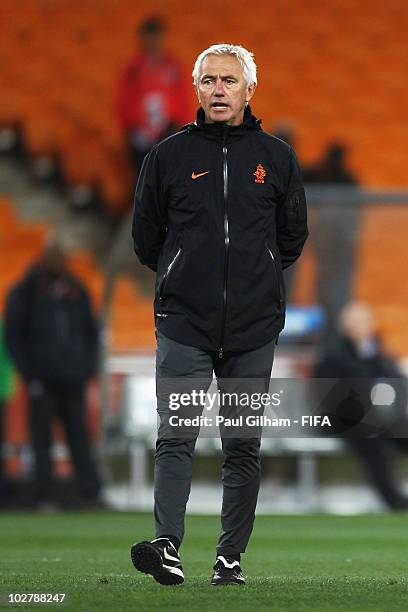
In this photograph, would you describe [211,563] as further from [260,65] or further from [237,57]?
[260,65]

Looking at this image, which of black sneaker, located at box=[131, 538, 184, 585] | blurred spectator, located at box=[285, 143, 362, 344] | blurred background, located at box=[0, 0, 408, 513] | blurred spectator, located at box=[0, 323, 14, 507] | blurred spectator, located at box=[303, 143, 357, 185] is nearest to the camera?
black sneaker, located at box=[131, 538, 184, 585]

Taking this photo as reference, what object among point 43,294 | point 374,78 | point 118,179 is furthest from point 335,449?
point 374,78

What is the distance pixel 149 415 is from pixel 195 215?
260 inches

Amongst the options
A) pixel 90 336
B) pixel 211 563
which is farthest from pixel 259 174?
pixel 90 336

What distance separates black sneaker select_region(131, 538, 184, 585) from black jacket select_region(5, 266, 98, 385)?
21.0 feet

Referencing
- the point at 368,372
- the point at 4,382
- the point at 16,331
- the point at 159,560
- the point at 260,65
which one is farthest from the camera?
the point at 260,65

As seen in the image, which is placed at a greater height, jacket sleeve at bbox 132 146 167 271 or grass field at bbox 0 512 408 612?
jacket sleeve at bbox 132 146 167 271

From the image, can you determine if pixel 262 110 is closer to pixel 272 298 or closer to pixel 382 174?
pixel 382 174

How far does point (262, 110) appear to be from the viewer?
15.7 metres

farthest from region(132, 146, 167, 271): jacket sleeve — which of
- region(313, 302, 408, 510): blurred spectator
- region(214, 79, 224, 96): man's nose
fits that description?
region(313, 302, 408, 510): blurred spectator

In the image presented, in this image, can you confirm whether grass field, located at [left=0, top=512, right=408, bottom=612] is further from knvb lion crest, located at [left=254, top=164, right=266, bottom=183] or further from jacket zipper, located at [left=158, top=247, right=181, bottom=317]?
knvb lion crest, located at [left=254, top=164, right=266, bottom=183]

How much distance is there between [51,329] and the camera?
11562 mm

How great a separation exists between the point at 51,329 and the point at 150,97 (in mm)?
3567

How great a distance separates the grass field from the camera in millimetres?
4809
